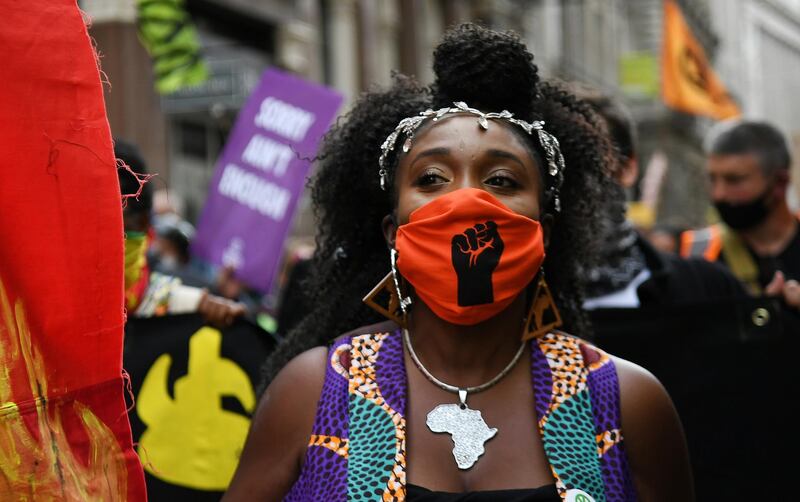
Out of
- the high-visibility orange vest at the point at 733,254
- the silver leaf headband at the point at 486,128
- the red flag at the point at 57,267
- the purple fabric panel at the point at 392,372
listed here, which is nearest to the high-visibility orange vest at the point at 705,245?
the high-visibility orange vest at the point at 733,254

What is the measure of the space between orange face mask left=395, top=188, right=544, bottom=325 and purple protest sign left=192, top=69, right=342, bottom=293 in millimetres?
3929

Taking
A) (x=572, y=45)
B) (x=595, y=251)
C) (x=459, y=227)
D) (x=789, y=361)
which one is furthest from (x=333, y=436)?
(x=572, y=45)

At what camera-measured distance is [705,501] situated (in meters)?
3.47

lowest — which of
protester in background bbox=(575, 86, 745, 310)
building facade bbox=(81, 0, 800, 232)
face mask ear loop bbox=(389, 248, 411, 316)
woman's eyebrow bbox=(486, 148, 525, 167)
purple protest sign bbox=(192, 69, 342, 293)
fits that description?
building facade bbox=(81, 0, 800, 232)

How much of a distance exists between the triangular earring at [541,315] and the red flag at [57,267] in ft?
3.29

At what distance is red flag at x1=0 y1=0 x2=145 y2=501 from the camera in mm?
1754

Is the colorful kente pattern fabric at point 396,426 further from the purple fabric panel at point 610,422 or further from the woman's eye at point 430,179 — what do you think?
the woman's eye at point 430,179

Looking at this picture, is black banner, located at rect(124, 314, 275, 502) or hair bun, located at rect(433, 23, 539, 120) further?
black banner, located at rect(124, 314, 275, 502)

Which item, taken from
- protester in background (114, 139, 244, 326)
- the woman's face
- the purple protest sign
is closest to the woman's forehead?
the woman's face

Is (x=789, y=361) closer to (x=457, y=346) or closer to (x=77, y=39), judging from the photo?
(x=457, y=346)

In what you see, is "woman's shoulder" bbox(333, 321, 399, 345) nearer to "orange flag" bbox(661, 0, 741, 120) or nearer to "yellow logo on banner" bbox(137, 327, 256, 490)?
"yellow logo on banner" bbox(137, 327, 256, 490)

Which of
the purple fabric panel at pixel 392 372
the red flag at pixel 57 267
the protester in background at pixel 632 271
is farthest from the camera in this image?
the protester in background at pixel 632 271

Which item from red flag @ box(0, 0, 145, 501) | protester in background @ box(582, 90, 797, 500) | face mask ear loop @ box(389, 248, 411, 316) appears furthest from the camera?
protester in background @ box(582, 90, 797, 500)

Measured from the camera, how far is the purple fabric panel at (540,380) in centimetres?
238
